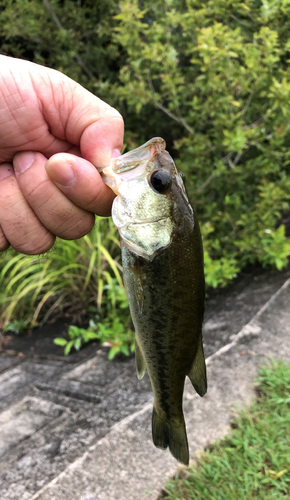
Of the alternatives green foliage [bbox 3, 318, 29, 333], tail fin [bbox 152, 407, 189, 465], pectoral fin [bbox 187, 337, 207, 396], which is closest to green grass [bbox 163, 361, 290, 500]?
tail fin [bbox 152, 407, 189, 465]

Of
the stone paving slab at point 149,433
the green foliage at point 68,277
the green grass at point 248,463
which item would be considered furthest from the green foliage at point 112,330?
the green grass at point 248,463

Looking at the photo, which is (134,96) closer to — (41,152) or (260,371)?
(41,152)

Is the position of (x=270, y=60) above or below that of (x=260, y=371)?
above

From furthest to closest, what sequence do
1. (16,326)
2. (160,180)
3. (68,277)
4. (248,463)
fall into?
(16,326) < (68,277) < (248,463) < (160,180)

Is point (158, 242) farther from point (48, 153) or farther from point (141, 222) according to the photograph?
point (48, 153)

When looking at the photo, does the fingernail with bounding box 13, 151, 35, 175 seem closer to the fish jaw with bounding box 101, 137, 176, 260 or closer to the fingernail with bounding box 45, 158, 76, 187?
the fingernail with bounding box 45, 158, 76, 187

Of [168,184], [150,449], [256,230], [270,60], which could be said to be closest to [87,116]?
[168,184]

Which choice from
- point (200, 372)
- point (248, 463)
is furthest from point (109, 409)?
point (200, 372)
